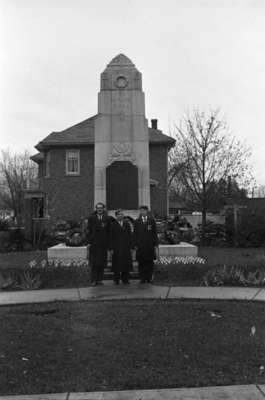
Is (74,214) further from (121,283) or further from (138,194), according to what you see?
(121,283)

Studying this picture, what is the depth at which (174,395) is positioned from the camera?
480 centimetres

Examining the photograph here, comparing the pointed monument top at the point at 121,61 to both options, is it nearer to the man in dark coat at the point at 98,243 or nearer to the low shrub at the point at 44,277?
the man in dark coat at the point at 98,243

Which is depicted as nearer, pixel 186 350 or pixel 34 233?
pixel 186 350

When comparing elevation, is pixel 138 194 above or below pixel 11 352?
above

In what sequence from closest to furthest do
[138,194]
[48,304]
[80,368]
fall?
1. [80,368]
2. [48,304]
3. [138,194]

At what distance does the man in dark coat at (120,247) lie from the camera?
11.6m

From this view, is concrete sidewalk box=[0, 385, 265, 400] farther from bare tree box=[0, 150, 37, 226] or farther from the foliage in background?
bare tree box=[0, 150, 37, 226]

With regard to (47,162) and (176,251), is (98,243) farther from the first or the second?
(47,162)

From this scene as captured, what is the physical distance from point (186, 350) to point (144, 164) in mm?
10324

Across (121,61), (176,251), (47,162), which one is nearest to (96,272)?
(176,251)

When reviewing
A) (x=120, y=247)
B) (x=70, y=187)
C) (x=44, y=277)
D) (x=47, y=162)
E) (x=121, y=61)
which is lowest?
(x=44, y=277)

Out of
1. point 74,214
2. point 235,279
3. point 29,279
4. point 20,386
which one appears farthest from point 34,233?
point 20,386

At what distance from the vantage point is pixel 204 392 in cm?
486

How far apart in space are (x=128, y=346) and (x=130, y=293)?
13.1ft
